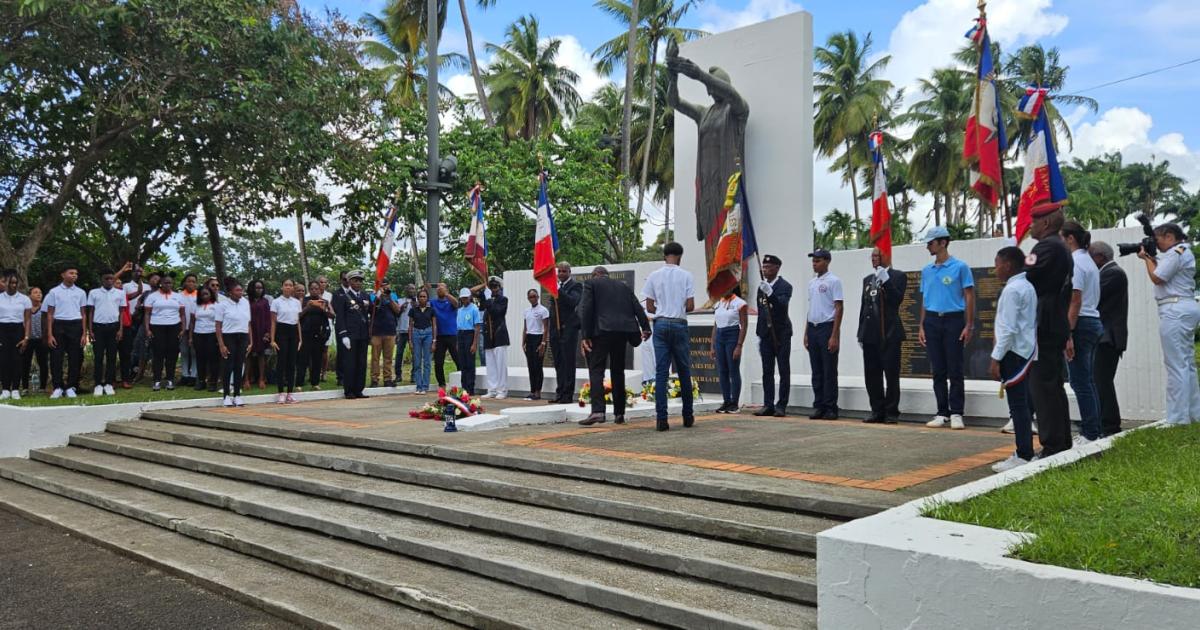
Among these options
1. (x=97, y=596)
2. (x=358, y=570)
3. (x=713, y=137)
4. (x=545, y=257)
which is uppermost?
(x=713, y=137)

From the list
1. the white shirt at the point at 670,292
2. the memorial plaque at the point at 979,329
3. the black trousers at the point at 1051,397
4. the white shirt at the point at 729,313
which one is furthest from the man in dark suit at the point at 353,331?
the black trousers at the point at 1051,397

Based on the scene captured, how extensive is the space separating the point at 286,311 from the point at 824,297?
7.47 meters

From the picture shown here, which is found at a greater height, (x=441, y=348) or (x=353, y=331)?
(x=353, y=331)

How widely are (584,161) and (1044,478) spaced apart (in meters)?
21.8

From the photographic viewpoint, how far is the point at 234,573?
16.6 ft

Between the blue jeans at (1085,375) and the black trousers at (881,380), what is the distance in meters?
2.46

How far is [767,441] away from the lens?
23.0 feet

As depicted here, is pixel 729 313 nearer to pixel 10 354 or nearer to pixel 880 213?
pixel 880 213

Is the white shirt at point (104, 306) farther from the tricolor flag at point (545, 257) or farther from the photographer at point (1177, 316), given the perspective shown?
the photographer at point (1177, 316)

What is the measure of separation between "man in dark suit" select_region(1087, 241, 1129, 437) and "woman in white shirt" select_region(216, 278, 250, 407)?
931 centimetres

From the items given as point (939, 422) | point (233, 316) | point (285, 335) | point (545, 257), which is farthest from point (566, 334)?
point (939, 422)

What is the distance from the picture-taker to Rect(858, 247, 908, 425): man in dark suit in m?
8.59

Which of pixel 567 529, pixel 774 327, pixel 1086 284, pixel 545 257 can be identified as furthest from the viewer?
pixel 545 257

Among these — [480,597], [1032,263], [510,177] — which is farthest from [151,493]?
[510,177]
